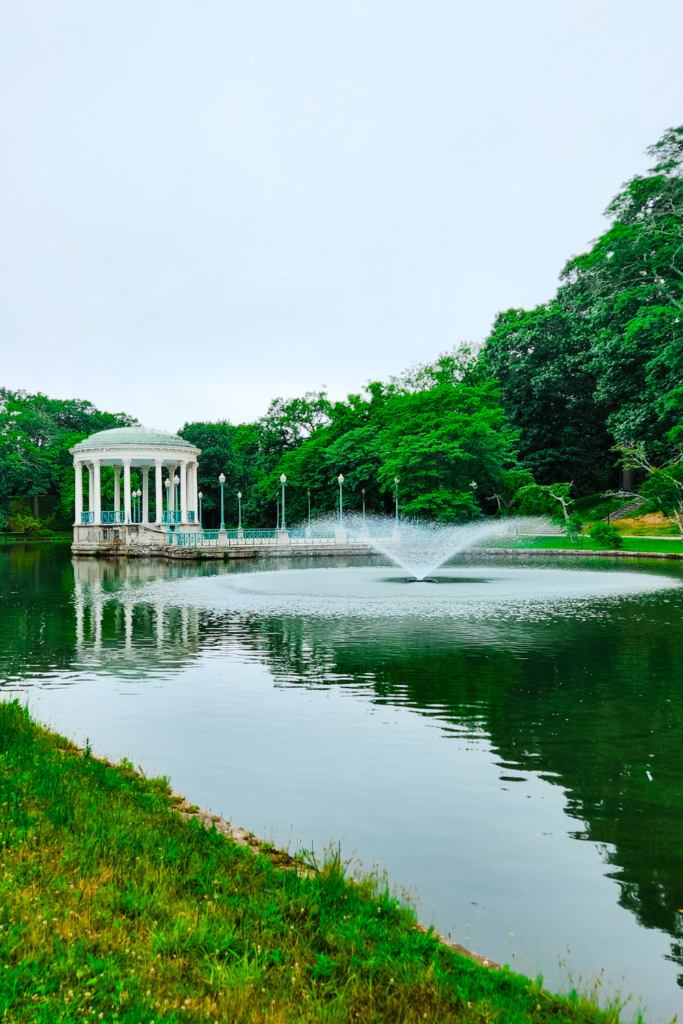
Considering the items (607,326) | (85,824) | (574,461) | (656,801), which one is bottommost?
(656,801)

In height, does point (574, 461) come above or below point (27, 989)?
above

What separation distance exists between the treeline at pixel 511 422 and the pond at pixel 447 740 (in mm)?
33472

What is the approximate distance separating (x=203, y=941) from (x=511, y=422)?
244ft

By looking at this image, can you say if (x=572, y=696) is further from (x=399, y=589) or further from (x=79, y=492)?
(x=79, y=492)

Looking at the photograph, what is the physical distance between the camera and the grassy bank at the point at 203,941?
3.66 m

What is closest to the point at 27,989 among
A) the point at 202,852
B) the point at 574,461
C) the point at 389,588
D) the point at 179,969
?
the point at 179,969

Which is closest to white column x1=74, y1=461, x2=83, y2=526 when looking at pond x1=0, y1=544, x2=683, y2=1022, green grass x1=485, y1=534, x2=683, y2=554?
green grass x1=485, y1=534, x2=683, y2=554

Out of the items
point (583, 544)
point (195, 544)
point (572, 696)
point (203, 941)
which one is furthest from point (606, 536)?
point (203, 941)

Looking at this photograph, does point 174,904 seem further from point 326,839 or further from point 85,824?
point 326,839

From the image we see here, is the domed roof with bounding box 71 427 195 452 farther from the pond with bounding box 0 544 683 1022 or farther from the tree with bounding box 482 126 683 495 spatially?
the pond with bounding box 0 544 683 1022

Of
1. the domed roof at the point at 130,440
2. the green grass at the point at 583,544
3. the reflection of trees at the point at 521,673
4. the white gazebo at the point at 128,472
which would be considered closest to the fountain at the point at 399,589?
the reflection of trees at the point at 521,673

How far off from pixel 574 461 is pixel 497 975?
73519 millimetres

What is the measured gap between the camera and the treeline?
55906 mm

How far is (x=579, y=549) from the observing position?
47.1 metres
